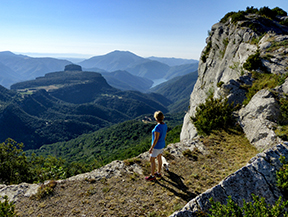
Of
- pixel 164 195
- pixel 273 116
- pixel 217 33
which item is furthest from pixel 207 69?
pixel 164 195

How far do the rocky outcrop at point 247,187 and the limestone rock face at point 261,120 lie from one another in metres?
3.97

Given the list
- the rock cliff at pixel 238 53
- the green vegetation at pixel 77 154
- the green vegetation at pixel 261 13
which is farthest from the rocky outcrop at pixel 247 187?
the green vegetation at pixel 261 13

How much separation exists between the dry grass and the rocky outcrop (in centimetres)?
170

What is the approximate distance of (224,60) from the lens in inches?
879

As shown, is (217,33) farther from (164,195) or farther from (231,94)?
(164,195)

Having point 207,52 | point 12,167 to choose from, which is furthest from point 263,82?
point 12,167

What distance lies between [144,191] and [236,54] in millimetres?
20384

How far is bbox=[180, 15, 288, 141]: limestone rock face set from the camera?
1413 centimetres

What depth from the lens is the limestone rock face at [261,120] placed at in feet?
29.4

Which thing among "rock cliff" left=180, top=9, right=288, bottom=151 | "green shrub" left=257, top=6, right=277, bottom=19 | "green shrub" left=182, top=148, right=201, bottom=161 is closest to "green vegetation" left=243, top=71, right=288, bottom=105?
"rock cliff" left=180, top=9, right=288, bottom=151

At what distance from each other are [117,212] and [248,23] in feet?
87.8

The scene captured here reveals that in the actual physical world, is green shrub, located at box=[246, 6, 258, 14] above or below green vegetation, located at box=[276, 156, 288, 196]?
above

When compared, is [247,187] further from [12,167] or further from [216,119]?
[12,167]

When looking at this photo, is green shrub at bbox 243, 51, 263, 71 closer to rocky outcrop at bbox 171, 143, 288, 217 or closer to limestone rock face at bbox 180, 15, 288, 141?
limestone rock face at bbox 180, 15, 288, 141
